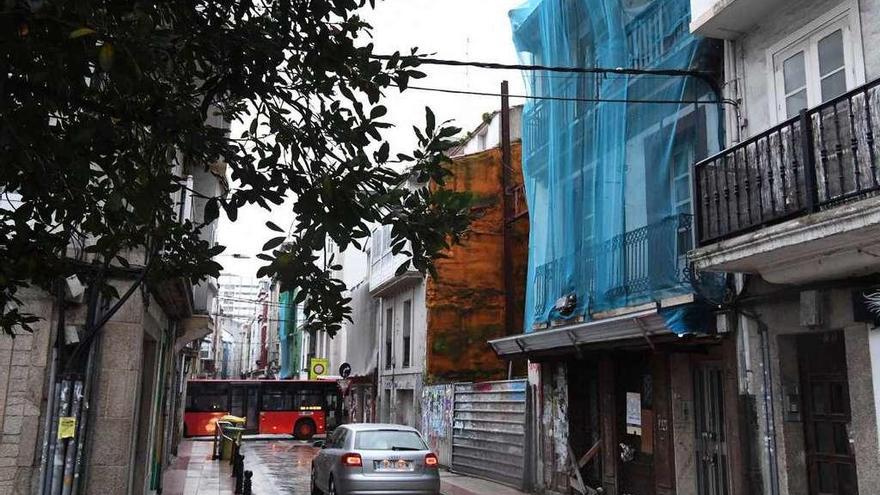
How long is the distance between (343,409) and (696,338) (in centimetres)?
2646

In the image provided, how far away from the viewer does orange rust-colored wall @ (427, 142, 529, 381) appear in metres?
22.2

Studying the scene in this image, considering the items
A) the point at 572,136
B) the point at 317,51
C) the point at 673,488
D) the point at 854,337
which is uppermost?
the point at 572,136

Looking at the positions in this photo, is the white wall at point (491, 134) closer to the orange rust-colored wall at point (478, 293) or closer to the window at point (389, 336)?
the orange rust-colored wall at point (478, 293)

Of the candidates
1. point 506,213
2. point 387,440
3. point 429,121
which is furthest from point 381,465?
point 506,213

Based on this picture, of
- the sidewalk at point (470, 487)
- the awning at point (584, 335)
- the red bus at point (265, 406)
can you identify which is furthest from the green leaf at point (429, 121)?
the red bus at point (265, 406)

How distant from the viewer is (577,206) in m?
13.8

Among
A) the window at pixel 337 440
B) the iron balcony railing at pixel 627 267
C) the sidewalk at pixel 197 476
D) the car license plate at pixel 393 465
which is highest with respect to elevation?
the iron balcony railing at pixel 627 267

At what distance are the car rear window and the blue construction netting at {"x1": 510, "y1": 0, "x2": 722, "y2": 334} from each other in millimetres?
3565

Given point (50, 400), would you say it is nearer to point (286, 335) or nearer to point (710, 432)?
point (710, 432)

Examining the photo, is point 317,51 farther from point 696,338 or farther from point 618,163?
point 618,163

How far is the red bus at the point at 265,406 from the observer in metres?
33.1

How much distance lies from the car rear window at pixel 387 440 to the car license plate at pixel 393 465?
32 centimetres

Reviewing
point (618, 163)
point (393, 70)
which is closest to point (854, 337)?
point (618, 163)

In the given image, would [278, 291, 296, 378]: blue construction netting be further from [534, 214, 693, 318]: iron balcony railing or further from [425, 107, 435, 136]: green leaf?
[425, 107, 435, 136]: green leaf
